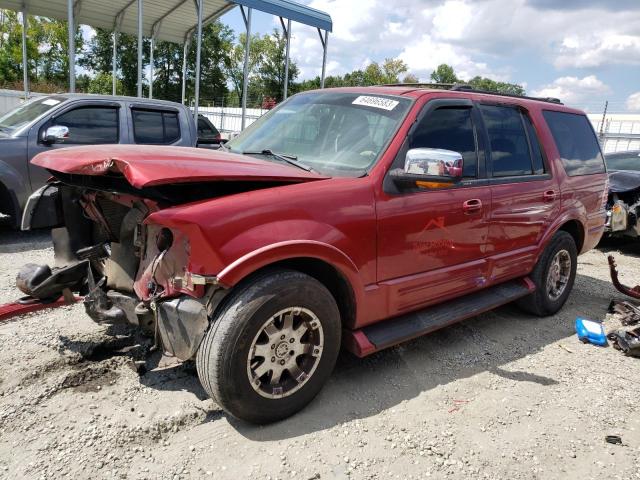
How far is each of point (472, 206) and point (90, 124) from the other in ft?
17.5

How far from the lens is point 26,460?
7.86 feet

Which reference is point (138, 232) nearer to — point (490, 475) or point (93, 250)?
point (93, 250)

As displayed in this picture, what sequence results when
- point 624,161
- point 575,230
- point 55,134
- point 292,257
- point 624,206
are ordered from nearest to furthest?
point 292,257
point 575,230
point 55,134
point 624,206
point 624,161

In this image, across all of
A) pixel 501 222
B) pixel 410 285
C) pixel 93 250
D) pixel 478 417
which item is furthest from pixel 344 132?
pixel 478 417

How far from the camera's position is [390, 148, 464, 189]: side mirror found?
115 inches

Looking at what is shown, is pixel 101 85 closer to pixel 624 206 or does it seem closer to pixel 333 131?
pixel 624 206

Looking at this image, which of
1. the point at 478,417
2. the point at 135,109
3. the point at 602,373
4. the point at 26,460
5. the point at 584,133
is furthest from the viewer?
the point at 135,109

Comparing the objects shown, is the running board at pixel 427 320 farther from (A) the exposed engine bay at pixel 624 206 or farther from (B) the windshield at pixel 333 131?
(A) the exposed engine bay at pixel 624 206

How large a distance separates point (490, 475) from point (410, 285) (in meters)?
1.22

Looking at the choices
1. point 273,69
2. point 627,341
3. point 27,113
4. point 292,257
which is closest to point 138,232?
point 292,257

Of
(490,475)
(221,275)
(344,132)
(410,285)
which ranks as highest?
(344,132)

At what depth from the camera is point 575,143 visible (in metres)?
4.97

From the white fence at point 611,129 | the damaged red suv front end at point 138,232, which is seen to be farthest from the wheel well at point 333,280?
the white fence at point 611,129

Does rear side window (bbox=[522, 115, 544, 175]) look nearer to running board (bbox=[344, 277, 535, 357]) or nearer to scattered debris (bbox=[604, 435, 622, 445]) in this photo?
running board (bbox=[344, 277, 535, 357])
